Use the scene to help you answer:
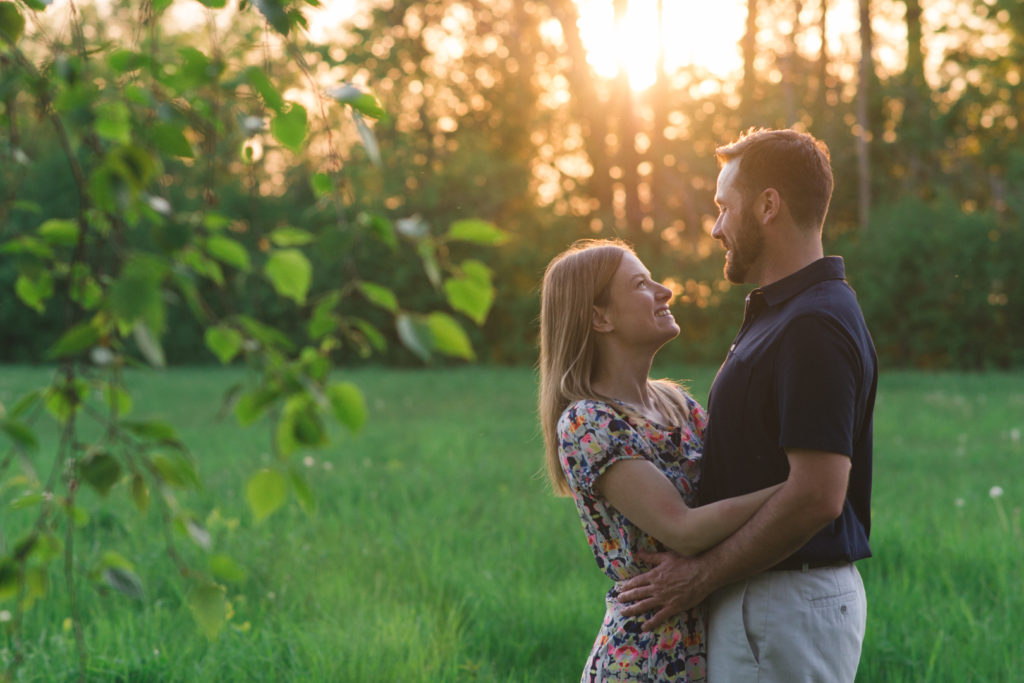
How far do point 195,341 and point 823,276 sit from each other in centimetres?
2647

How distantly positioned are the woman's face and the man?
0.22 m

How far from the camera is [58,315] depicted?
88.7 ft

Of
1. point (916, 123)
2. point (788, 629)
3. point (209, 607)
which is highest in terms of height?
point (916, 123)

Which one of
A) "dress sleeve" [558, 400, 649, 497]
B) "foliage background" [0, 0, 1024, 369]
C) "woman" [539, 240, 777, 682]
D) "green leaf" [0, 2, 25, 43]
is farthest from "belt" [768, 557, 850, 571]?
"foliage background" [0, 0, 1024, 369]

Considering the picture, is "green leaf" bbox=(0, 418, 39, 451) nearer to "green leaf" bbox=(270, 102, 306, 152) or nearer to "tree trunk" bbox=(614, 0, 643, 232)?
"green leaf" bbox=(270, 102, 306, 152)

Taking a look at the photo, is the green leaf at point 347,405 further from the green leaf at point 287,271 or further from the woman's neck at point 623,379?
the woman's neck at point 623,379

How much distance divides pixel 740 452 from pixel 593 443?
1.15 ft

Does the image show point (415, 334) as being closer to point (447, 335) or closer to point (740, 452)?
point (447, 335)

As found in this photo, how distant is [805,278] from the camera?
2.49m

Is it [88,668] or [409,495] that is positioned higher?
[88,668]

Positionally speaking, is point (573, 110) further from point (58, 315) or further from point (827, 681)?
point (827, 681)

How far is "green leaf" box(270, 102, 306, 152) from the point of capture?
156 cm

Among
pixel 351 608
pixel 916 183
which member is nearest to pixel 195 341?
pixel 916 183

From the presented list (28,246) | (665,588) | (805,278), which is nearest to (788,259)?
(805,278)
